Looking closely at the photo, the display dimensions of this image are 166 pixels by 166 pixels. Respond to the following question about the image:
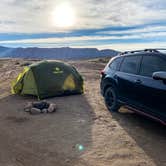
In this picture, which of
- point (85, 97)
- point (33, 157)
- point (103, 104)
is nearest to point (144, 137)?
point (33, 157)

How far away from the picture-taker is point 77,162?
6.02 m

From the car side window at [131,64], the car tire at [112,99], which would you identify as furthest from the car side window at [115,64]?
the car tire at [112,99]

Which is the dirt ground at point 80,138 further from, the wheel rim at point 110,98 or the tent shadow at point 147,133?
the wheel rim at point 110,98

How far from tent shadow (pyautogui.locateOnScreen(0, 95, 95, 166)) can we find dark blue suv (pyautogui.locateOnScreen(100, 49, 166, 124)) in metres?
1.12

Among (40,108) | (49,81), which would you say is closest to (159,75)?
(40,108)

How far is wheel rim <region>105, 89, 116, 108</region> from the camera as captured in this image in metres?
9.38

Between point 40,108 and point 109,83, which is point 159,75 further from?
point 40,108

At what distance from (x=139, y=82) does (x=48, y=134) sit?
9.19 ft

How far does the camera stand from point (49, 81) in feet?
Answer: 39.0

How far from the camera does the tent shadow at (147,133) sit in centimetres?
629

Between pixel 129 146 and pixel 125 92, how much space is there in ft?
7.01

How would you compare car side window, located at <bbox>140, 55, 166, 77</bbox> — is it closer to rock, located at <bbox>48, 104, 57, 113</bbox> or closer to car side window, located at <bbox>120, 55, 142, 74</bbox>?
car side window, located at <bbox>120, 55, 142, 74</bbox>

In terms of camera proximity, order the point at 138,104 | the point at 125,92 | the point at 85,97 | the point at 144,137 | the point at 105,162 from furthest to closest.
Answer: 1. the point at 85,97
2. the point at 125,92
3. the point at 138,104
4. the point at 144,137
5. the point at 105,162

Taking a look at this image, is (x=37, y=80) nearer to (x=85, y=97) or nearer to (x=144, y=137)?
(x=85, y=97)
